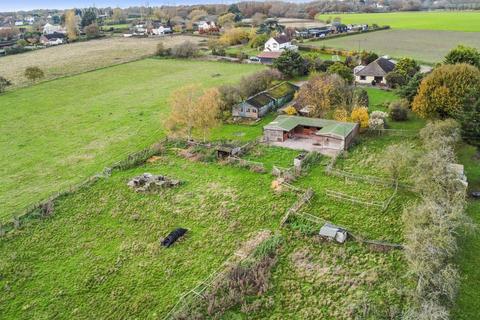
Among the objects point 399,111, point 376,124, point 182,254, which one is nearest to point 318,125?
point 376,124

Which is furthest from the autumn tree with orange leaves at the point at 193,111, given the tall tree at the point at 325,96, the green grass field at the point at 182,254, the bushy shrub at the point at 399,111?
the bushy shrub at the point at 399,111

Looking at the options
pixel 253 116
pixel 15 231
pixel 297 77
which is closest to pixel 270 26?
pixel 297 77

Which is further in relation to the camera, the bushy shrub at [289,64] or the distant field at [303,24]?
the distant field at [303,24]

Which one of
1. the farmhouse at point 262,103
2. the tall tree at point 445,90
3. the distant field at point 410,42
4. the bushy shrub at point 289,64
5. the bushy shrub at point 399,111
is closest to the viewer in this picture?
the tall tree at point 445,90

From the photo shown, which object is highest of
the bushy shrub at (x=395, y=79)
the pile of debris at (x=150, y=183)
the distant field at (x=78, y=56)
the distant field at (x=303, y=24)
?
the distant field at (x=303, y=24)

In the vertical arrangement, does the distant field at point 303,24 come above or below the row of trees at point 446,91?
above

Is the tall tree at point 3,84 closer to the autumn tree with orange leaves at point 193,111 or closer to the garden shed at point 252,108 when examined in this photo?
the autumn tree with orange leaves at point 193,111

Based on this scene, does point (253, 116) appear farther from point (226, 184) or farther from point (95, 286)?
point (95, 286)
